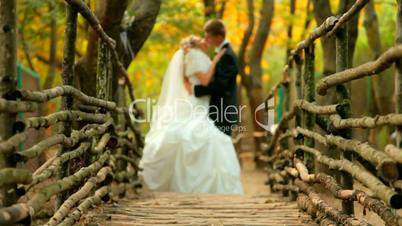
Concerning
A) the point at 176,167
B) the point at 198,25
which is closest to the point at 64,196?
the point at 176,167

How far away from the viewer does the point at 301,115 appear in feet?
21.7

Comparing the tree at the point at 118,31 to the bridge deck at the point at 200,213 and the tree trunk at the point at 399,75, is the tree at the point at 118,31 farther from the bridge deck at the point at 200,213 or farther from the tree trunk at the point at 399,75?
the tree trunk at the point at 399,75

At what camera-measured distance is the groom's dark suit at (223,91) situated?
1030 centimetres

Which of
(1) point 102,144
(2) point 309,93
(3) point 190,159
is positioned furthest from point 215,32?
(1) point 102,144

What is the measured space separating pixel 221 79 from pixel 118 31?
305 cm

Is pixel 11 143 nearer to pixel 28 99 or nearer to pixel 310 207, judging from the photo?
pixel 28 99

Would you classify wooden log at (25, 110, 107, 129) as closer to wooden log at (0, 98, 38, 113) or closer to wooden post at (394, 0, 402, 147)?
wooden log at (0, 98, 38, 113)

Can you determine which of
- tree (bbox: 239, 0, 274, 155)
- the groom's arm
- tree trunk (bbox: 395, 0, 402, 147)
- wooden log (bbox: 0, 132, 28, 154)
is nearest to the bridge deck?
wooden log (bbox: 0, 132, 28, 154)

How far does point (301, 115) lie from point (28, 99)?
3.66 m

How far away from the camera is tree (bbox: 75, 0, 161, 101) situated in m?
7.18

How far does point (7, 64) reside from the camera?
10.4ft

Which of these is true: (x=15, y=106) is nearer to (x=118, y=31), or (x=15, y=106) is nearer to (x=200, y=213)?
(x=200, y=213)

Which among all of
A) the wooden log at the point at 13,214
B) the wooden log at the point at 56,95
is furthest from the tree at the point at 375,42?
the wooden log at the point at 13,214

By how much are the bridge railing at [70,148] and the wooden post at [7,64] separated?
14 millimetres
